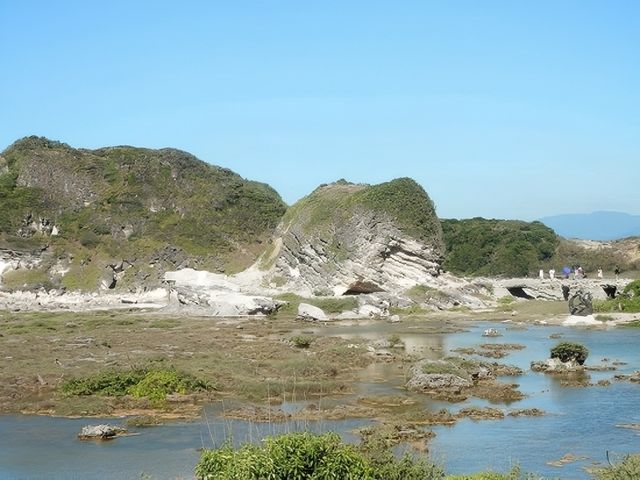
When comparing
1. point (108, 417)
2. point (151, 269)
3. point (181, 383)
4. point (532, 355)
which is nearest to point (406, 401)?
point (181, 383)

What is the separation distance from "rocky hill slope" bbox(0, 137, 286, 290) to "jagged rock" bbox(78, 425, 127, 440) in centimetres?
7513

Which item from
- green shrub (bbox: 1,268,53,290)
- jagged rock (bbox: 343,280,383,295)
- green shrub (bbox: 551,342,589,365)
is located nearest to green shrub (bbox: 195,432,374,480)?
green shrub (bbox: 551,342,589,365)

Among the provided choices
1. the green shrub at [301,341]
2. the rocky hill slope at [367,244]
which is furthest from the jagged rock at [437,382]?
the rocky hill slope at [367,244]

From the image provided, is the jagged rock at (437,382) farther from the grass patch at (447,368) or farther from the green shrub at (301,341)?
the green shrub at (301,341)

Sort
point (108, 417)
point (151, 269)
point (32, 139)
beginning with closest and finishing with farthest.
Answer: point (108, 417), point (151, 269), point (32, 139)

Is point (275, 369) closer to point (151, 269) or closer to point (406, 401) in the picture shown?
point (406, 401)

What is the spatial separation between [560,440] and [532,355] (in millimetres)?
18861

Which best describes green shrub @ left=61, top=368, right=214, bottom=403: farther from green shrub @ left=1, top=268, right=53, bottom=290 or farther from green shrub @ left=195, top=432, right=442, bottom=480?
green shrub @ left=1, top=268, right=53, bottom=290

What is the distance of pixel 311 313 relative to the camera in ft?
217

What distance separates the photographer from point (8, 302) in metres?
84.1

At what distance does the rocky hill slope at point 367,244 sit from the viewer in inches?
3123

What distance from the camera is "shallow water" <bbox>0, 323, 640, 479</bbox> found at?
2034cm

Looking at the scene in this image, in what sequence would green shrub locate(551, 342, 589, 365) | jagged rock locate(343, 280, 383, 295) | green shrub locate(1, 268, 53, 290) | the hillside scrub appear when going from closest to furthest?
green shrub locate(551, 342, 589, 365), the hillside scrub, jagged rock locate(343, 280, 383, 295), green shrub locate(1, 268, 53, 290)

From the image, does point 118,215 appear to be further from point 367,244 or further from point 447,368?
point 447,368
